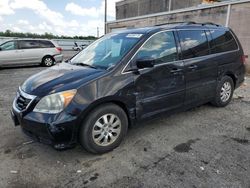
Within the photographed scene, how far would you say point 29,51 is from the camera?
12.4 meters

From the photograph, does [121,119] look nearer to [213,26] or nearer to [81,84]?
[81,84]

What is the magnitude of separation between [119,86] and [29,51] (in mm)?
10713

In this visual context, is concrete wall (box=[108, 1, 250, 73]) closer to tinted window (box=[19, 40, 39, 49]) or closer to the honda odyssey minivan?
the honda odyssey minivan

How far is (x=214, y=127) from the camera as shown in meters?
4.09

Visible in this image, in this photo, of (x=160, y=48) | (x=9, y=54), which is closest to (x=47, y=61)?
(x=9, y=54)

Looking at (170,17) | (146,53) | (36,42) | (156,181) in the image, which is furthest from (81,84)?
(170,17)

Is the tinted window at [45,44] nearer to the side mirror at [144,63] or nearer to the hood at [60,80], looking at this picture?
the hood at [60,80]

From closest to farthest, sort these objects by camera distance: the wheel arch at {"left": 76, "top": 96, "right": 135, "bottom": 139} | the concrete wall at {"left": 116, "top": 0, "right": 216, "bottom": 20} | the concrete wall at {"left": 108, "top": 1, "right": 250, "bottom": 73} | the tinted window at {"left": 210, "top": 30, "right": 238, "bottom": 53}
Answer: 1. the wheel arch at {"left": 76, "top": 96, "right": 135, "bottom": 139}
2. the tinted window at {"left": 210, "top": 30, "right": 238, "bottom": 53}
3. the concrete wall at {"left": 108, "top": 1, "right": 250, "bottom": 73}
4. the concrete wall at {"left": 116, "top": 0, "right": 216, "bottom": 20}

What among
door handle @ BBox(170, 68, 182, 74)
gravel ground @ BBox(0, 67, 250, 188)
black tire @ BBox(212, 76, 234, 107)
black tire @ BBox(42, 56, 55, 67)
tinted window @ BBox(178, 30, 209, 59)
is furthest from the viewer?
black tire @ BBox(42, 56, 55, 67)

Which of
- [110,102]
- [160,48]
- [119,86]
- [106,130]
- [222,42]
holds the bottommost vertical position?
[106,130]

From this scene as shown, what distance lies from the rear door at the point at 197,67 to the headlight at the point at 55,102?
209cm

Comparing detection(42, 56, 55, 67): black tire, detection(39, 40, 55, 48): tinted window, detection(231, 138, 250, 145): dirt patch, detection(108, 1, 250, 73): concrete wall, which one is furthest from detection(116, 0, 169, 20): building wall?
detection(231, 138, 250, 145): dirt patch

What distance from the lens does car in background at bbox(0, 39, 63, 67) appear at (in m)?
11.8

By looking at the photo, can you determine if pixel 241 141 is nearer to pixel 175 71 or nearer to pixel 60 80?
pixel 175 71
